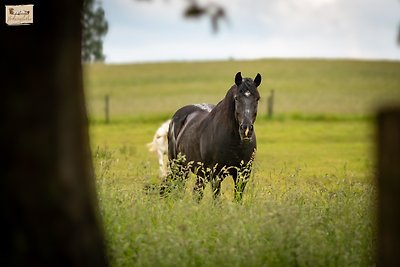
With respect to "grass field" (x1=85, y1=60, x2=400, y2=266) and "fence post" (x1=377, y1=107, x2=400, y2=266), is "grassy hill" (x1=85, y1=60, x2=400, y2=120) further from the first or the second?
"fence post" (x1=377, y1=107, x2=400, y2=266)

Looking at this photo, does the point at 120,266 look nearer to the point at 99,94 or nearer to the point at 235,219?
the point at 235,219

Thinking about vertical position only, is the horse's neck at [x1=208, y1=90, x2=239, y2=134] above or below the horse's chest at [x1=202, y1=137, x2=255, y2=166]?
above

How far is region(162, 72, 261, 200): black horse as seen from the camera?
33.8 ft

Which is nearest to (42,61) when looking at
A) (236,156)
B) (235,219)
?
(235,219)

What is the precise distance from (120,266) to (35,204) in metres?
1.98

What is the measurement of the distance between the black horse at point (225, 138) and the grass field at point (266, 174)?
→ 0.95 ft

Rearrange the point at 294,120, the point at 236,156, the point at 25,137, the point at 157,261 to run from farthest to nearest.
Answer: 1. the point at 294,120
2. the point at 236,156
3. the point at 157,261
4. the point at 25,137

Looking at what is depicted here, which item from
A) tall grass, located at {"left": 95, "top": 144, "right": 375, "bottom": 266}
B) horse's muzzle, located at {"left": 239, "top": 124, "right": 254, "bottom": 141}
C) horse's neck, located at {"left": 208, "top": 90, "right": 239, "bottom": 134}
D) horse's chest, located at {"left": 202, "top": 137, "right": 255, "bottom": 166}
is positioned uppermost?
horse's neck, located at {"left": 208, "top": 90, "right": 239, "bottom": 134}

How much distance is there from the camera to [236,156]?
11.0 meters

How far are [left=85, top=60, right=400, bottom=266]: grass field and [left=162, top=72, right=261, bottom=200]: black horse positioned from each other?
0.95 feet

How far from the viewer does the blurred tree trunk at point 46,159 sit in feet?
13.2

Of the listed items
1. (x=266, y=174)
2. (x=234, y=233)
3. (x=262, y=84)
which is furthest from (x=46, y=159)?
(x=262, y=84)

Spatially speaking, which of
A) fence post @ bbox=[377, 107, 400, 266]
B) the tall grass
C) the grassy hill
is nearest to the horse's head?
the tall grass

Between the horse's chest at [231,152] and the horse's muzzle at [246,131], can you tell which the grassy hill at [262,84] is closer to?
the horse's chest at [231,152]
